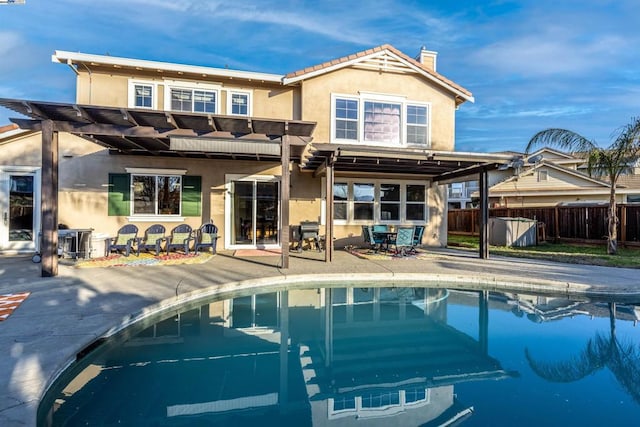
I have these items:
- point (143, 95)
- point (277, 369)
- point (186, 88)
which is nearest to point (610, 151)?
point (277, 369)

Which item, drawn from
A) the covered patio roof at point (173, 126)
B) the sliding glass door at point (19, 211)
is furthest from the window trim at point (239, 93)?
the sliding glass door at point (19, 211)

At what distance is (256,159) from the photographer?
11438 millimetres

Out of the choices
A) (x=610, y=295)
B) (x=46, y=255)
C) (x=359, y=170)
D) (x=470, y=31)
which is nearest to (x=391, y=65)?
(x=359, y=170)

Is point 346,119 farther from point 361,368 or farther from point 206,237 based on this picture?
point 361,368

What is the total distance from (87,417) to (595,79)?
129ft

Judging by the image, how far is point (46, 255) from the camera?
7.07 metres

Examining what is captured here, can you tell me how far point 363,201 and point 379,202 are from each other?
67 cm

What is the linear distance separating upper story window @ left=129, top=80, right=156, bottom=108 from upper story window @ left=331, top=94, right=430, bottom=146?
6248 mm

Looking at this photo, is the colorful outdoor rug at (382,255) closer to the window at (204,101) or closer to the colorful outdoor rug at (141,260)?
the colorful outdoor rug at (141,260)

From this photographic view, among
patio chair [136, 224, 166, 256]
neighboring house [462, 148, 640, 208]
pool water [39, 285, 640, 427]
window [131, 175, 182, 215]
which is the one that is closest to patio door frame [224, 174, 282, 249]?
window [131, 175, 182, 215]

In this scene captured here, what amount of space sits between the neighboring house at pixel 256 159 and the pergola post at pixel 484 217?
1.19ft

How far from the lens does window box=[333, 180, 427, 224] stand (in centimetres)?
1283

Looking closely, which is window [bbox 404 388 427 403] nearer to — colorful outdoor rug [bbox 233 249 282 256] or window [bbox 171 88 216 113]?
colorful outdoor rug [bbox 233 249 282 256]

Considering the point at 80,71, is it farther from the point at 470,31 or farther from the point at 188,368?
the point at 470,31
